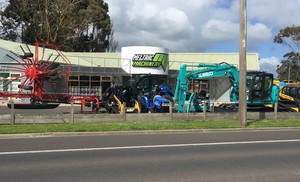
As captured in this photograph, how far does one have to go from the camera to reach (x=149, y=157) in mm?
10648

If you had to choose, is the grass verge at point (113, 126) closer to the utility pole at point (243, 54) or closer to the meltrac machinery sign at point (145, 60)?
the utility pole at point (243, 54)

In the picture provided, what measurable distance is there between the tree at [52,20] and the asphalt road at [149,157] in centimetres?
Answer: 4152

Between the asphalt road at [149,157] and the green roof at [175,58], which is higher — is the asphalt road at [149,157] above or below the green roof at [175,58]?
below

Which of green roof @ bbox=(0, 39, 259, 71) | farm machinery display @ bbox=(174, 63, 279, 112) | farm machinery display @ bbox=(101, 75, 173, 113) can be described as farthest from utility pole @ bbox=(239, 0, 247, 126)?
green roof @ bbox=(0, 39, 259, 71)

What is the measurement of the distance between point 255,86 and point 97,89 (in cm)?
1874

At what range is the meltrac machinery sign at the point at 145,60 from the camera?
1566 inches

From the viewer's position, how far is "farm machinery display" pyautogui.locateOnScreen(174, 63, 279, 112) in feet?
75.2

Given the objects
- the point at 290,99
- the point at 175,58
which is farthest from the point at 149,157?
the point at 175,58

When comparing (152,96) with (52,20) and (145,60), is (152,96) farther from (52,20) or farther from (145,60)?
(52,20)

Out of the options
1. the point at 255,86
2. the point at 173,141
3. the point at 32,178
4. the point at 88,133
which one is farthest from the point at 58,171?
the point at 255,86

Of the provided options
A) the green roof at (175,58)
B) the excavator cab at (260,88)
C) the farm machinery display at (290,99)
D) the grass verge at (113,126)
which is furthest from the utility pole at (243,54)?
the green roof at (175,58)

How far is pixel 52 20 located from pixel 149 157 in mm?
47817

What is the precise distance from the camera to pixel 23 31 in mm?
57969

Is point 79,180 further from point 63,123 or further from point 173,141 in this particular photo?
point 63,123
